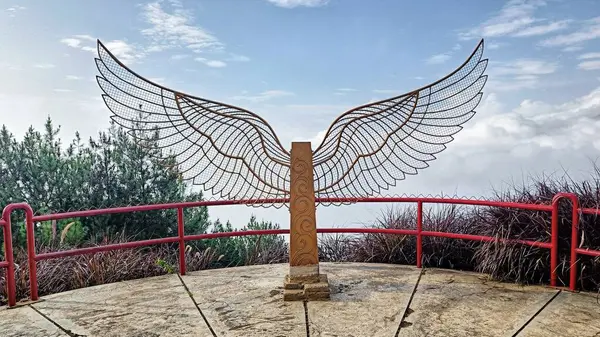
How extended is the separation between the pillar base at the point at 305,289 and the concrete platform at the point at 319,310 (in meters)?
0.09

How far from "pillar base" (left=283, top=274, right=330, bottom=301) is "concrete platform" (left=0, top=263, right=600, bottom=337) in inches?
3.7

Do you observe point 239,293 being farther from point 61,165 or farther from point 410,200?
point 61,165

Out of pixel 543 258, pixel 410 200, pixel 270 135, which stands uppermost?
pixel 270 135

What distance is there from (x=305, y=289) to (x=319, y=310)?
0.31m

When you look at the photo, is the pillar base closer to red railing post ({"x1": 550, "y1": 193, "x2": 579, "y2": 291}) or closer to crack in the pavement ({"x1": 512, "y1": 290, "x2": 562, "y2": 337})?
crack in the pavement ({"x1": 512, "y1": 290, "x2": 562, "y2": 337})

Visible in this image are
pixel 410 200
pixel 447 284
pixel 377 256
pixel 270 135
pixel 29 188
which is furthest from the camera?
pixel 29 188

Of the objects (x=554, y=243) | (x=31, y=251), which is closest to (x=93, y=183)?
(x=31, y=251)

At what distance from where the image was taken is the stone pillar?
470cm

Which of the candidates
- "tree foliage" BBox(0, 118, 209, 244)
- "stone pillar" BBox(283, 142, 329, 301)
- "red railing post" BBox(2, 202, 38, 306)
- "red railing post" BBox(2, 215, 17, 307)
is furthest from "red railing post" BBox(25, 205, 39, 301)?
"tree foliage" BBox(0, 118, 209, 244)

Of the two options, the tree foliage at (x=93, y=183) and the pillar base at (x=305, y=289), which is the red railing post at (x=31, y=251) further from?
the tree foliage at (x=93, y=183)

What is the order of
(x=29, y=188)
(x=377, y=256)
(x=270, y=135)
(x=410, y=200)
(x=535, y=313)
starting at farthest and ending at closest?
1. (x=29, y=188)
2. (x=377, y=256)
3. (x=410, y=200)
4. (x=270, y=135)
5. (x=535, y=313)

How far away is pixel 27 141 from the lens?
32.0 feet

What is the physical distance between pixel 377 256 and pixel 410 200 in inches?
48.0

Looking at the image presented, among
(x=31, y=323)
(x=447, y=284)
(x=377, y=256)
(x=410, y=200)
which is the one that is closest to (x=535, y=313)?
(x=447, y=284)
